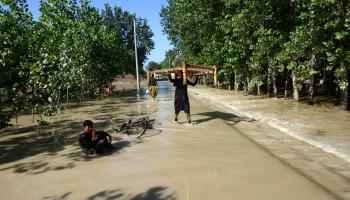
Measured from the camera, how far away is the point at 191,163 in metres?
8.18

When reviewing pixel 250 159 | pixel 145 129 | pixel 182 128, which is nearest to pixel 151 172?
pixel 250 159

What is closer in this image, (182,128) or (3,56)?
(3,56)

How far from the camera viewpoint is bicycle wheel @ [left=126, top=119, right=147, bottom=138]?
1192 centimetres

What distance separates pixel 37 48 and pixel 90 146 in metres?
7.07

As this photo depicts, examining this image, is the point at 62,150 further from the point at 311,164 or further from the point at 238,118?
the point at 238,118

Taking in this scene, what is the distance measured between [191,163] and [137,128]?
4.47 meters

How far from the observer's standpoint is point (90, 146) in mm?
9305

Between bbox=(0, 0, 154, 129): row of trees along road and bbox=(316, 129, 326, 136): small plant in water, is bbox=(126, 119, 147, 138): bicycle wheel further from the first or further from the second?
bbox=(316, 129, 326, 136): small plant in water

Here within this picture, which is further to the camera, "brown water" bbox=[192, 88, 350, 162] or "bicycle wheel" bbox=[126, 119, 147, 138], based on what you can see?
"bicycle wheel" bbox=[126, 119, 147, 138]

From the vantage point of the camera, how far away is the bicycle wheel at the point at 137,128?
11920 mm

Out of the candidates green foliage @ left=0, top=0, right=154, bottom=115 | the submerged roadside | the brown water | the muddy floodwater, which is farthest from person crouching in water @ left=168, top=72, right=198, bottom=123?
green foliage @ left=0, top=0, right=154, bottom=115

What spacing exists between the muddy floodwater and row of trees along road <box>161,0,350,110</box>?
3.01 meters

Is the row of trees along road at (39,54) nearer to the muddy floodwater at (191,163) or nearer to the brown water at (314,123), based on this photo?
the muddy floodwater at (191,163)

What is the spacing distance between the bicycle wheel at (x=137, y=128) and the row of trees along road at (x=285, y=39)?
7.13 metres
